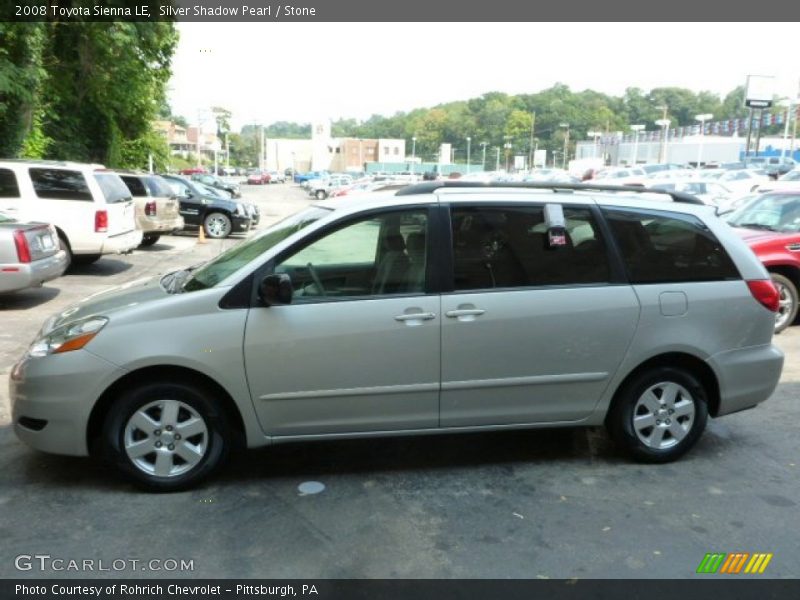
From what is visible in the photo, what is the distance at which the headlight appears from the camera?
3.99 metres

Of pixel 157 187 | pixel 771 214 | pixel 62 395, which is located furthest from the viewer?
pixel 157 187

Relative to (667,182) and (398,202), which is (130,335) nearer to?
(398,202)

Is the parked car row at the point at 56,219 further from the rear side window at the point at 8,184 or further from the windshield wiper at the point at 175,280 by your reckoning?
the windshield wiper at the point at 175,280

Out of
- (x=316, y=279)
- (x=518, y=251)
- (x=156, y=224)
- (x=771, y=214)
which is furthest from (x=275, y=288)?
(x=156, y=224)

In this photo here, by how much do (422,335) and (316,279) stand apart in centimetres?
70

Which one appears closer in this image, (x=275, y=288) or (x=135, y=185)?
(x=275, y=288)

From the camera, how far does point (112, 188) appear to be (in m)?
12.2

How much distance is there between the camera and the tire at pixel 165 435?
157 inches

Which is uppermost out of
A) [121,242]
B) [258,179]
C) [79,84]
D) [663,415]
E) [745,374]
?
[79,84]

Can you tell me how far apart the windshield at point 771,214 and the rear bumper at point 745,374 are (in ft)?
16.2

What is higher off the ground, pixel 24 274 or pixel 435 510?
pixel 24 274

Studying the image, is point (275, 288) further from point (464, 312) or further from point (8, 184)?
point (8, 184)

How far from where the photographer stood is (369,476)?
14.5 feet

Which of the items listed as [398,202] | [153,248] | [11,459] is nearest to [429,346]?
[398,202]
